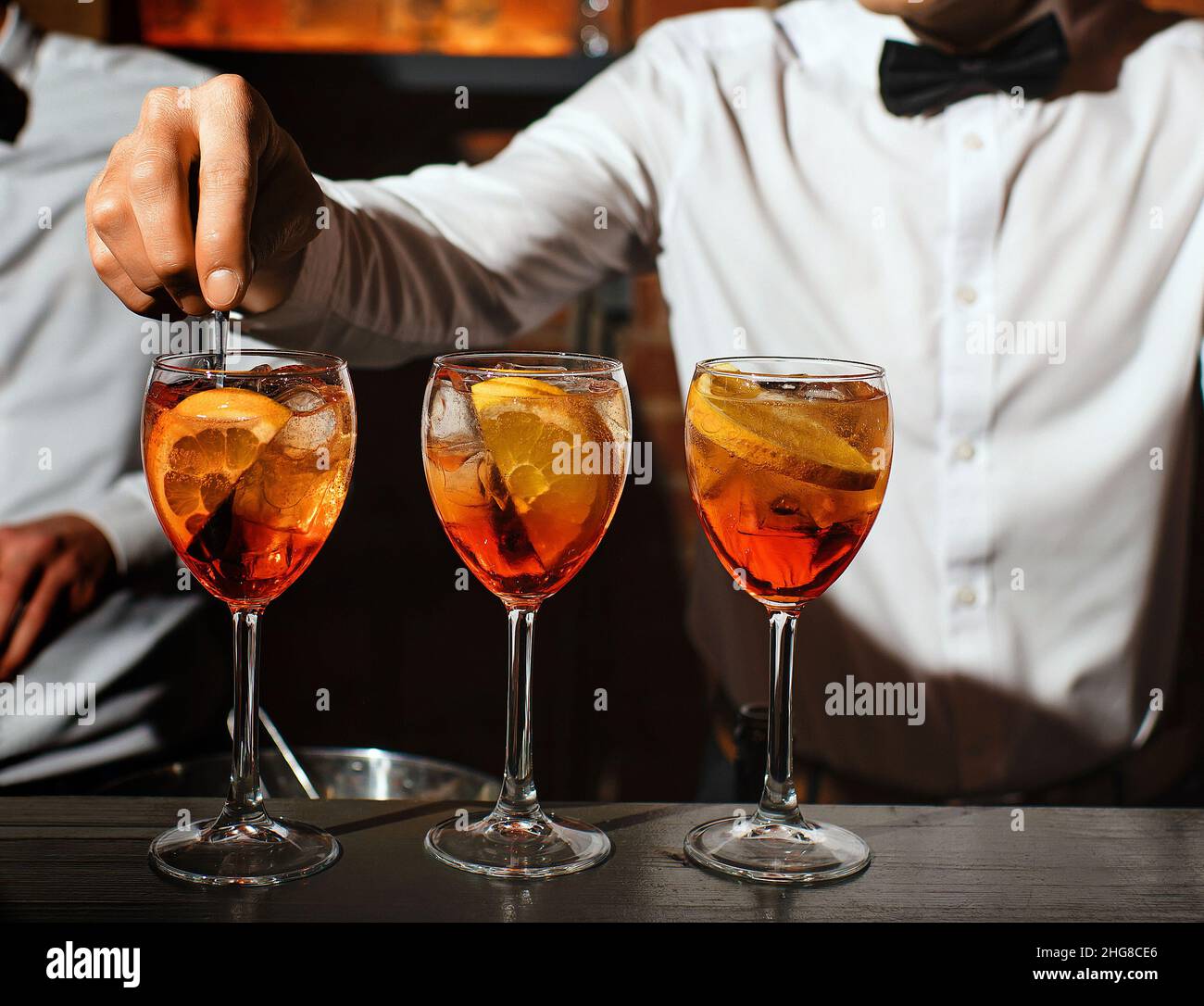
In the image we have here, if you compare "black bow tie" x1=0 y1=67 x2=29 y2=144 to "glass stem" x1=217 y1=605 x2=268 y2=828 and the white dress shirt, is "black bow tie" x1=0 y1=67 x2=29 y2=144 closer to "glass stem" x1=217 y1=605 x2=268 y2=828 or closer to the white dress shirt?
the white dress shirt

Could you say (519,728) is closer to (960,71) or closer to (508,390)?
(508,390)

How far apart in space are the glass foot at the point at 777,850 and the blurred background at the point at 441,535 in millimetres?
1626

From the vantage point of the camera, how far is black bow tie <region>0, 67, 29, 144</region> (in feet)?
5.59

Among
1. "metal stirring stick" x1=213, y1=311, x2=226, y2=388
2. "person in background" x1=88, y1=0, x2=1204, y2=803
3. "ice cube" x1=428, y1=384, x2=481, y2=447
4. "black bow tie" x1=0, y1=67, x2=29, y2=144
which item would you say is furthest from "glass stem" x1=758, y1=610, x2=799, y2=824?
"black bow tie" x1=0, y1=67, x2=29, y2=144

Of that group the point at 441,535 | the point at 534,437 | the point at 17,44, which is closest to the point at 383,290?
the point at 534,437

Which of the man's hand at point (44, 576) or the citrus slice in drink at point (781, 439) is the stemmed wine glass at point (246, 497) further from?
the man's hand at point (44, 576)

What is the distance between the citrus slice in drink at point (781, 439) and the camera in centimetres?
64

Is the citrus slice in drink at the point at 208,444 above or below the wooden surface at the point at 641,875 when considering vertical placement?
above

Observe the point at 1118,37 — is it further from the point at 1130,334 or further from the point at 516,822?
the point at 516,822

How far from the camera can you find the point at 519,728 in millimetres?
654

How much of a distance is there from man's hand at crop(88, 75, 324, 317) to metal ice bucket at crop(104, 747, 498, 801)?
1.31 ft

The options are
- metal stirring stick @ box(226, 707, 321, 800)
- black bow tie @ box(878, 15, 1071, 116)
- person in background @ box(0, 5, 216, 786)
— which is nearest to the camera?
metal stirring stick @ box(226, 707, 321, 800)

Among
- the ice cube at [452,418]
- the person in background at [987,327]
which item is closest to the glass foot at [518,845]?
the ice cube at [452,418]
